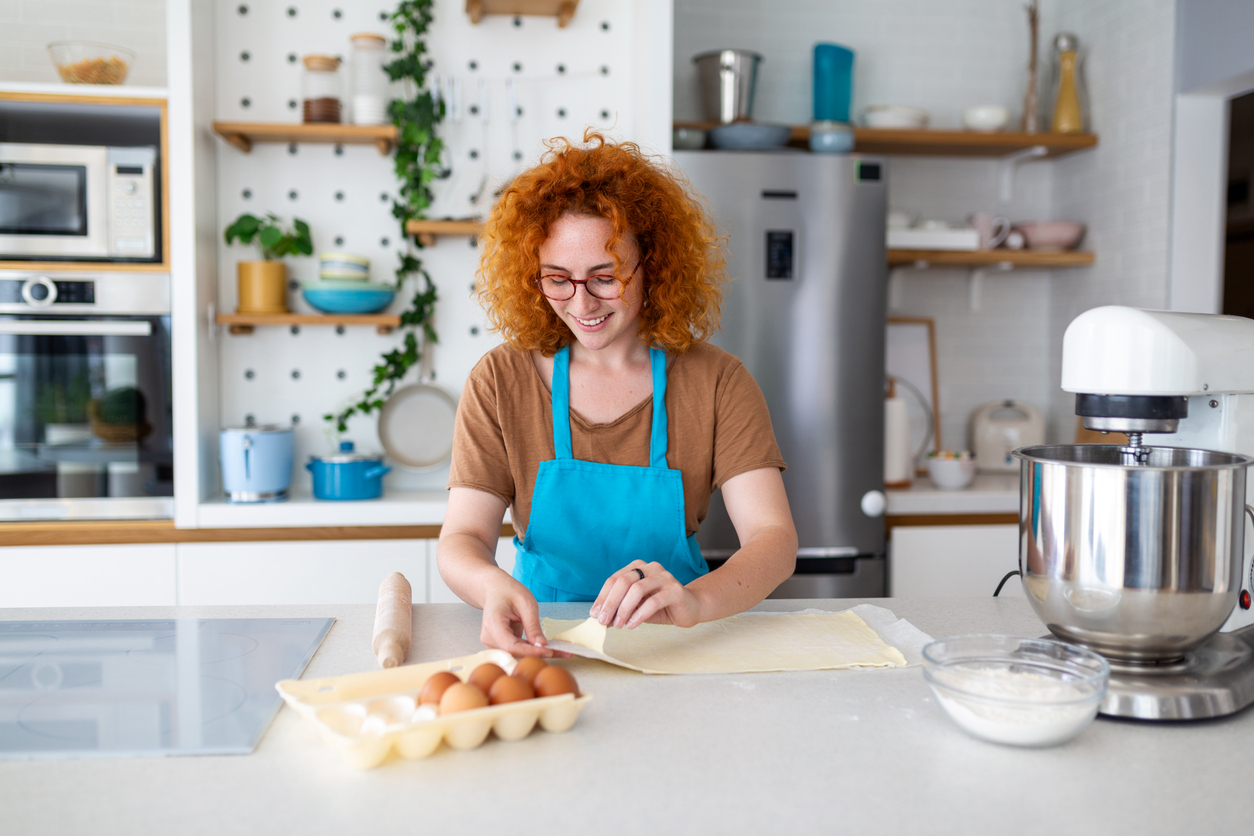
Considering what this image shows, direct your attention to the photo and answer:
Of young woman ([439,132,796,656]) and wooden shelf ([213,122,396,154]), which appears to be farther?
wooden shelf ([213,122,396,154])

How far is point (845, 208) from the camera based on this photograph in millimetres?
2629

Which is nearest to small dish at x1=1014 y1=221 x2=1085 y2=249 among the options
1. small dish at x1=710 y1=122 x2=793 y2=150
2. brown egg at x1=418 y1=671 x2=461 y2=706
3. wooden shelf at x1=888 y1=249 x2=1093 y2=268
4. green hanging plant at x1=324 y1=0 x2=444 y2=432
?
wooden shelf at x1=888 y1=249 x2=1093 y2=268

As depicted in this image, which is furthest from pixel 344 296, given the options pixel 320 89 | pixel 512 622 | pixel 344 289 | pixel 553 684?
pixel 553 684

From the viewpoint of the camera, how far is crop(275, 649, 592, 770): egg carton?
859 mm

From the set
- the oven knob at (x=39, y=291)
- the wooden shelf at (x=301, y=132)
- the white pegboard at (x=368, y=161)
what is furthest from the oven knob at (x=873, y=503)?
the oven knob at (x=39, y=291)

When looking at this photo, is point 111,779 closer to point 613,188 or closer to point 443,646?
point 443,646

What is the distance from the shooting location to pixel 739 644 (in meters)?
1.22

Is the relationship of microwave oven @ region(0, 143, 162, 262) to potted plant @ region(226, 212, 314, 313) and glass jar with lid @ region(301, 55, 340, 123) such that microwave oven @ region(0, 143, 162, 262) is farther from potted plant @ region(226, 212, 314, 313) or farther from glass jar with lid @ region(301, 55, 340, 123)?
glass jar with lid @ region(301, 55, 340, 123)

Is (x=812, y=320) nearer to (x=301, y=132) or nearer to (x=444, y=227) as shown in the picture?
(x=444, y=227)

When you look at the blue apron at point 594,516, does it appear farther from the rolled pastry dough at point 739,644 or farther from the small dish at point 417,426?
the small dish at point 417,426

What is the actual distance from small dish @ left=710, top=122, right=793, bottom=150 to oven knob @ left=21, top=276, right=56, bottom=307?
6.13ft

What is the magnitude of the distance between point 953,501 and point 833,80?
4.47 ft

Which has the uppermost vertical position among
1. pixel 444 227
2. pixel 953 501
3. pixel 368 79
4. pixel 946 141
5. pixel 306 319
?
pixel 368 79

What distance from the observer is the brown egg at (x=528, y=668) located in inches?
38.3
